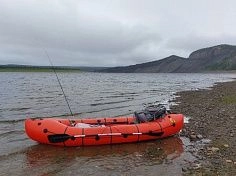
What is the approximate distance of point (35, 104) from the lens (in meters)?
28.7

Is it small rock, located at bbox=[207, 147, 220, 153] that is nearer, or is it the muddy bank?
the muddy bank

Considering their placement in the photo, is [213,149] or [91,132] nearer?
[213,149]

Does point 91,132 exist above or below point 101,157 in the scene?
above

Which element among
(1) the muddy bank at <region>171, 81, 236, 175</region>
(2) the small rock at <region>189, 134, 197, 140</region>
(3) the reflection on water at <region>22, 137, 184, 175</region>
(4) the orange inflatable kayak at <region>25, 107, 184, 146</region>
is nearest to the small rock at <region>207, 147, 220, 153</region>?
(1) the muddy bank at <region>171, 81, 236, 175</region>

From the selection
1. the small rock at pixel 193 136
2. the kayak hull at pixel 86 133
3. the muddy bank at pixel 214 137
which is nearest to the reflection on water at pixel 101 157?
the kayak hull at pixel 86 133

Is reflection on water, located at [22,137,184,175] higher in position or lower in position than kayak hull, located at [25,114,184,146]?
lower

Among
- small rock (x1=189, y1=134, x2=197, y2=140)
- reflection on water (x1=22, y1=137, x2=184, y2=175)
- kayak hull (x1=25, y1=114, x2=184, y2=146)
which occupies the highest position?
kayak hull (x1=25, y1=114, x2=184, y2=146)

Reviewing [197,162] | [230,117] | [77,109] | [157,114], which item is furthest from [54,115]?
[197,162]

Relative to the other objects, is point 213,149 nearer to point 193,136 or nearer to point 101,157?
point 193,136

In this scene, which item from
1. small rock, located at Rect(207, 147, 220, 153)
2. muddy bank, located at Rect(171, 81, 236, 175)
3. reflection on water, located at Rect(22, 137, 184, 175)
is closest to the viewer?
muddy bank, located at Rect(171, 81, 236, 175)

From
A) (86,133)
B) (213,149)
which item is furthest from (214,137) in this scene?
(86,133)

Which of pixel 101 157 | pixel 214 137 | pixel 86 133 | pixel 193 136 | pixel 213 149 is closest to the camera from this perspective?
pixel 213 149

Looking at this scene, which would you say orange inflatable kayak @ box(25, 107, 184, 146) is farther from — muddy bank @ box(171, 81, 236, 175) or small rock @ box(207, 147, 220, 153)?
small rock @ box(207, 147, 220, 153)

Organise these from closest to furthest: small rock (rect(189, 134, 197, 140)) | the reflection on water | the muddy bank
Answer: the muddy bank < the reflection on water < small rock (rect(189, 134, 197, 140))
